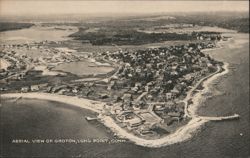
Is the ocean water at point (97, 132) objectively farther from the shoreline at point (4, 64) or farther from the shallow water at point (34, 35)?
the shallow water at point (34, 35)

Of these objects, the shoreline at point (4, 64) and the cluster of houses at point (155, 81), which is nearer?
the shoreline at point (4, 64)

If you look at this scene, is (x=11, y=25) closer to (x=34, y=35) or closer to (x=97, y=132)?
(x=34, y=35)

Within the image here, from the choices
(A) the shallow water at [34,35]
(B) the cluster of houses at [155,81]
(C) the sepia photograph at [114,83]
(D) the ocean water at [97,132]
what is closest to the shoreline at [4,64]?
(C) the sepia photograph at [114,83]

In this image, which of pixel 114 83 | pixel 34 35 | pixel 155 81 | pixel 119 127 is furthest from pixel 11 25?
pixel 155 81

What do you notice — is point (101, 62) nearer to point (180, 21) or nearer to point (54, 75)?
point (54, 75)

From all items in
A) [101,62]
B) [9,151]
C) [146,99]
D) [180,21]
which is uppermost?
[180,21]

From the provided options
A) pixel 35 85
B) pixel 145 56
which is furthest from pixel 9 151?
pixel 145 56
